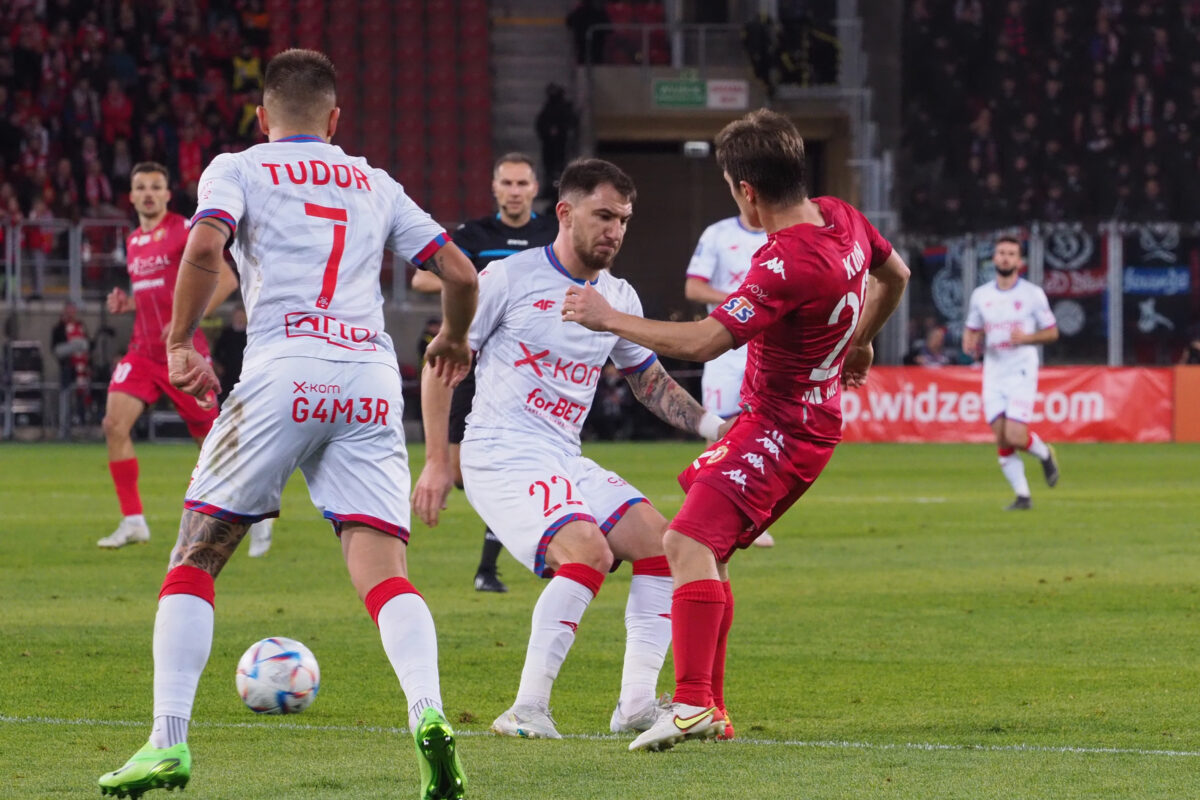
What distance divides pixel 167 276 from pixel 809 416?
680 cm

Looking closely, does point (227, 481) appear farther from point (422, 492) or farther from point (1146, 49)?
point (1146, 49)

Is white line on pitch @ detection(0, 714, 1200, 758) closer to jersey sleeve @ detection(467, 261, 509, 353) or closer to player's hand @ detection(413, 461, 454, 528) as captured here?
player's hand @ detection(413, 461, 454, 528)

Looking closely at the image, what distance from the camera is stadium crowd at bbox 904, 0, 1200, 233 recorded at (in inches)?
1251

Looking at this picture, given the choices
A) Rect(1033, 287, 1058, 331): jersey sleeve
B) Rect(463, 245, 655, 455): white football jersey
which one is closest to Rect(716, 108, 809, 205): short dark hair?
Rect(463, 245, 655, 455): white football jersey

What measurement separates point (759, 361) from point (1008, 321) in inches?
431

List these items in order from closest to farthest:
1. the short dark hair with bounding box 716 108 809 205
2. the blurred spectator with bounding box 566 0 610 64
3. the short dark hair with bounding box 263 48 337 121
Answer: the short dark hair with bounding box 263 48 337 121
the short dark hair with bounding box 716 108 809 205
the blurred spectator with bounding box 566 0 610 64

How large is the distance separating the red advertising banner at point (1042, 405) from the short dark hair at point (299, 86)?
21005 mm

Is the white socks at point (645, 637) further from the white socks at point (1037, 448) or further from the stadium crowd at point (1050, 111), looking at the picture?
the stadium crowd at point (1050, 111)

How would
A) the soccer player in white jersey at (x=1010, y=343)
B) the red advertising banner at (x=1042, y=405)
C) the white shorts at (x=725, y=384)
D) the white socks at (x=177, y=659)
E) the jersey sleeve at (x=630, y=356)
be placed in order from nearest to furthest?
the white socks at (x=177, y=659), the jersey sleeve at (x=630, y=356), the white shorts at (x=725, y=384), the soccer player in white jersey at (x=1010, y=343), the red advertising banner at (x=1042, y=405)

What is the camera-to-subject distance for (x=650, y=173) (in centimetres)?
3584

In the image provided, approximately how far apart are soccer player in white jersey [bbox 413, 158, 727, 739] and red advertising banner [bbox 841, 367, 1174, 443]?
1944cm

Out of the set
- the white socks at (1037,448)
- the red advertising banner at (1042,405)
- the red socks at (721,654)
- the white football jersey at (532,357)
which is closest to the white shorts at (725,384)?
the white socks at (1037,448)

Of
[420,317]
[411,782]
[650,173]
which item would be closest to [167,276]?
[411,782]

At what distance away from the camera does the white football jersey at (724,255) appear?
39.8 feet
